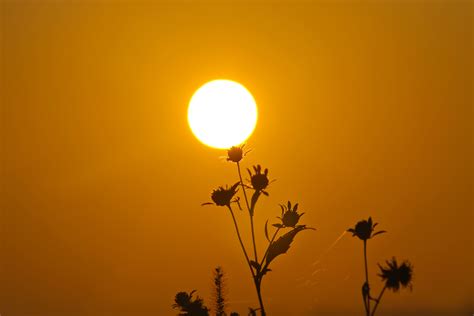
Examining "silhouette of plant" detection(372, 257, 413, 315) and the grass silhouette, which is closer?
"silhouette of plant" detection(372, 257, 413, 315)

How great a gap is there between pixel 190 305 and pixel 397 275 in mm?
1060

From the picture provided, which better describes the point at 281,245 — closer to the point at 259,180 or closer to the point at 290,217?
the point at 290,217

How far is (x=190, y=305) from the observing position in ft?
7.95

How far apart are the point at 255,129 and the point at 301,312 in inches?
198

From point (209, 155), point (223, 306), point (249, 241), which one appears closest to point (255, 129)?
point (209, 155)

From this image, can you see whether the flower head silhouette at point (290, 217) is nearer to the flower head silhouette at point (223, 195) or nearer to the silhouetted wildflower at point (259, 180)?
the silhouetted wildflower at point (259, 180)

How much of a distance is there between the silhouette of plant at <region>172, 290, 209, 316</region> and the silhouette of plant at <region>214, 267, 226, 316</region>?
170mm

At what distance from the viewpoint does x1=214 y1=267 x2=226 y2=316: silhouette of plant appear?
103 inches

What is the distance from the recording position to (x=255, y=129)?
7.99m

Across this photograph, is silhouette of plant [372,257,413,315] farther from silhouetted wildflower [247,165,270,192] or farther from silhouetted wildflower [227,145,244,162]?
silhouetted wildflower [227,145,244,162]

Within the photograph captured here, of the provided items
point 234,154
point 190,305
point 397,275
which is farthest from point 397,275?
point 234,154

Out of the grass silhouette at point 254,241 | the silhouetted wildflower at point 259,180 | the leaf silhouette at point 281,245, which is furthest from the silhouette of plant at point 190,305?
the silhouetted wildflower at point 259,180

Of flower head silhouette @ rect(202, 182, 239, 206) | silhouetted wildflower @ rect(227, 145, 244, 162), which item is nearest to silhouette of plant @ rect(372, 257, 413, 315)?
flower head silhouette @ rect(202, 182, 239, 206)

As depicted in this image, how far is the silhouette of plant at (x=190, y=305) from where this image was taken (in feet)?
7.81
